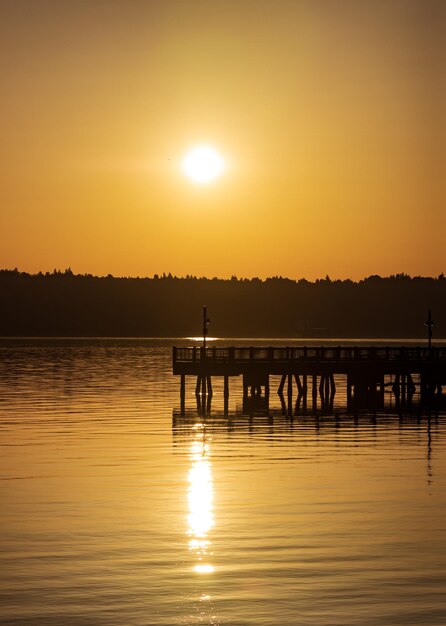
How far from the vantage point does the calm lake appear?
23391mm

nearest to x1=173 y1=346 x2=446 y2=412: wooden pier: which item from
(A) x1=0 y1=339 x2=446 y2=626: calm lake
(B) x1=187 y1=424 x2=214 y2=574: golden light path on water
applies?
(A) x1=0 y1=339 x2=446 y2=626: calm lake

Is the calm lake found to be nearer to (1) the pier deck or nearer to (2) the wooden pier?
(1) the pier deck

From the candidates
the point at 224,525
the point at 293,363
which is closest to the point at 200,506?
the point at 224,525

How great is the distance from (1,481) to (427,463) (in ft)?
54.8

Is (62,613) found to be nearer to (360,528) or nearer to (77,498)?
(360,528)

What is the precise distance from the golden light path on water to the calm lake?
0.07 meters

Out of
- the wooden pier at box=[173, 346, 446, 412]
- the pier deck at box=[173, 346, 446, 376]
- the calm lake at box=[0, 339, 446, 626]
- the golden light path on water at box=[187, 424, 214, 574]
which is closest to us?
Answer: the calm lake at box=[0, 339, 446, 626]

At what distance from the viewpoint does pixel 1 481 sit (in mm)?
42031

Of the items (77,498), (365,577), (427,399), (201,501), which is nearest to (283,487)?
(201,501)

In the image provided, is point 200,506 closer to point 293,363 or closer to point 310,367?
point 293,363

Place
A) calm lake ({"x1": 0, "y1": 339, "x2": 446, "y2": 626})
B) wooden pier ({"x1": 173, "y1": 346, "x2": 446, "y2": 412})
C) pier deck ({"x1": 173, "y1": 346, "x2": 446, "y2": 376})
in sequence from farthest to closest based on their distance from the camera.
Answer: wooden pier ({"x1": 173, "y1": 346, "x2": 446, "y2": 412}) < pier deck ({"x1": 173, "y1": 346, "x2": 446, "y2": 376}) < calm lake ({"x1": 0, "y1": 339, "x2": 446, "y2": 626})

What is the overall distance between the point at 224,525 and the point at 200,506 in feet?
11.8

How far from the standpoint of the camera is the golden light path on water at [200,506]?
28.2 meters

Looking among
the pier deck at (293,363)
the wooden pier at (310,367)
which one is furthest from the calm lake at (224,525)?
the wooden pier at (310,367)
